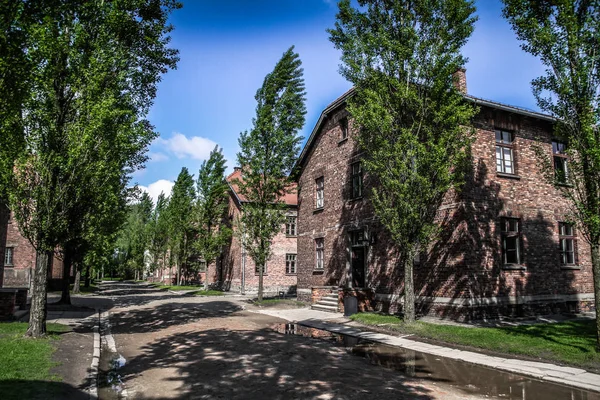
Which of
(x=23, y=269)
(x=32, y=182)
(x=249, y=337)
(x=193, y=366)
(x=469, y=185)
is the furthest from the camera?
(x=23, y=269)

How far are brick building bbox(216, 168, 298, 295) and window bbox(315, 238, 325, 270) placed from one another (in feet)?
27.1

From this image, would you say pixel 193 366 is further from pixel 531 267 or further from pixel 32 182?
pixel 531 267

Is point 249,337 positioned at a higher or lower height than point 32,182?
lower

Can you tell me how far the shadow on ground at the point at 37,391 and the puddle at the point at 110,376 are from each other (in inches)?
15.7

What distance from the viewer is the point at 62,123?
10672 mm

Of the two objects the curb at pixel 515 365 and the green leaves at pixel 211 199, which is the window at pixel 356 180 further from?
the green leaves at pixel 211 199

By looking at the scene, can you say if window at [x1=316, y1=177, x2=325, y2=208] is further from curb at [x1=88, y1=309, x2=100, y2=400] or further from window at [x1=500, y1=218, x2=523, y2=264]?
curb at [x1=88, y1=309, x2=100, y2=400]

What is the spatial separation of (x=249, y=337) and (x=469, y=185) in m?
9.36

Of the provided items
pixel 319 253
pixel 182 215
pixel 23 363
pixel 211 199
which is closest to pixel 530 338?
pixel 23 363

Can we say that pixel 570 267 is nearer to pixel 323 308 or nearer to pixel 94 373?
pixel 323 308

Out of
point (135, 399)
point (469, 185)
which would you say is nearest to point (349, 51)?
point (469, 185)

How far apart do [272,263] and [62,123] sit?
22184mm

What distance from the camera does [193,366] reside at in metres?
7.77

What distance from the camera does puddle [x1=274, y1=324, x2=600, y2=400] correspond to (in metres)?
6.35
